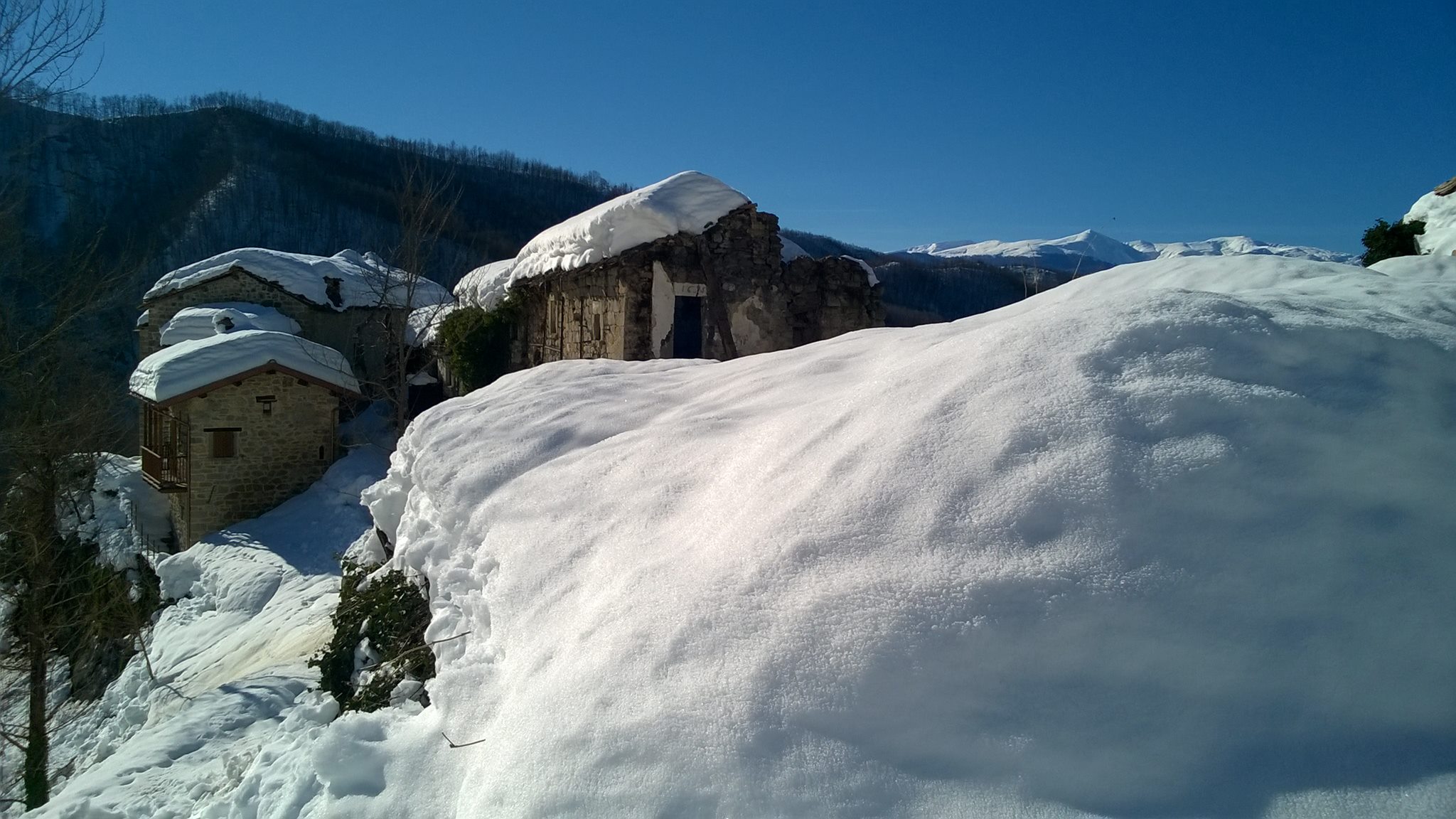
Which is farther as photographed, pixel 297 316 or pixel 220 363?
pixel 297 316

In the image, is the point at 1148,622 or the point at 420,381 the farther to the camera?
the point at 420,381

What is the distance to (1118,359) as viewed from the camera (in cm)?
370

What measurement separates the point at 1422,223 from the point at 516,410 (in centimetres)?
975

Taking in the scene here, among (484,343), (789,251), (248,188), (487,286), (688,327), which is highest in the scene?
(248,188)

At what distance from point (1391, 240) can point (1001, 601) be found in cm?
909

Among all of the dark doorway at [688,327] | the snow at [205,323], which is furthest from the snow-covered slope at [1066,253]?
the snow at [205,323]

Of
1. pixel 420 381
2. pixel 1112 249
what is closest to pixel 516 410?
pixel 420 381

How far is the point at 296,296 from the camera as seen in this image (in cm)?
2380

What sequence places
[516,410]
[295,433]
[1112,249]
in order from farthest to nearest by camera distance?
[1112,249]
[295,433]
[516,410]

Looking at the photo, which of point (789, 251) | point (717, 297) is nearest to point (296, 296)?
point (789, 251)

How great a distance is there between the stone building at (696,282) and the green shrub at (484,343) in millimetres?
3355

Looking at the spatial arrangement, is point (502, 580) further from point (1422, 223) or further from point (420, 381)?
point (420, 381)

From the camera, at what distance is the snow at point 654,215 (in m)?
11.5

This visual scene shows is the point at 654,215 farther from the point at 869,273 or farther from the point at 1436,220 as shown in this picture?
the point at 1436,220
